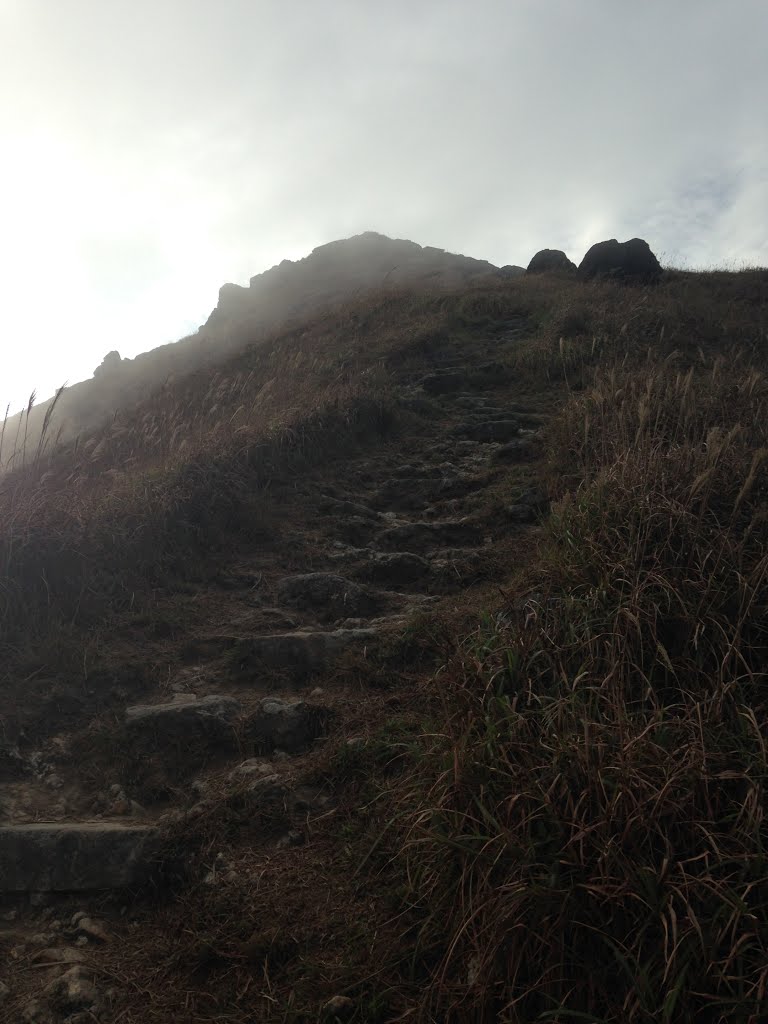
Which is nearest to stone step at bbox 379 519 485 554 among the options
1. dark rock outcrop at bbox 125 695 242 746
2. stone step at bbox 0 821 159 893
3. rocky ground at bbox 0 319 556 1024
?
rocky ground at bbox 0 319 556 1024

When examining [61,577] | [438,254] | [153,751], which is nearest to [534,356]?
[61,577]

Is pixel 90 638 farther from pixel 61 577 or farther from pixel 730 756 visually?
pixel 730 756

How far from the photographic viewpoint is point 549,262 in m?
19.4

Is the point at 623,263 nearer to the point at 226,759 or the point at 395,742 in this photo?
the point at 395,742

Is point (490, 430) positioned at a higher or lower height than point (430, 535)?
higher

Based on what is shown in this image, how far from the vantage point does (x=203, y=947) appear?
88.0 inches

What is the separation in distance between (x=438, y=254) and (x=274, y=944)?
1239 inches

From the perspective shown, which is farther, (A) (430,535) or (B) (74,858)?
(A) (430,535)

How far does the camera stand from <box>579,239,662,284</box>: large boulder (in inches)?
635

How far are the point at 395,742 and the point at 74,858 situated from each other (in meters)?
1.32

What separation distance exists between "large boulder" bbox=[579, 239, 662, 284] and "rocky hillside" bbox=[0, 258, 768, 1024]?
11251mm

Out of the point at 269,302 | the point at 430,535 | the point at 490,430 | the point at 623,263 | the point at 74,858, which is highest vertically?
the point at 269,302

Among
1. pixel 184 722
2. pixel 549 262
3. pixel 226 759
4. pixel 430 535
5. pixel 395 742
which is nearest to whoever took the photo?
pixel 395 742

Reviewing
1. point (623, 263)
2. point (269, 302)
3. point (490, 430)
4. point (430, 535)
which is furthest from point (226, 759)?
point (269, 302)
